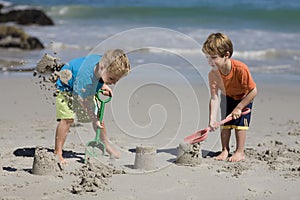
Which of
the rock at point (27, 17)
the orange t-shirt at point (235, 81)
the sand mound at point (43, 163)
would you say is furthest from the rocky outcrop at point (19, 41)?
the sand mound at point (43, 163)

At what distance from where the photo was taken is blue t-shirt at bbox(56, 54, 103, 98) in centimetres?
445

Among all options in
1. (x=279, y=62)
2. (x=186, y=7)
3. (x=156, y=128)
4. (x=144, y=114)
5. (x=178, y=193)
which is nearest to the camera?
(x=178, y=193)

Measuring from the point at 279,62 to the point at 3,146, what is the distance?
7.17 metres

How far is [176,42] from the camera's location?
43.5 feet

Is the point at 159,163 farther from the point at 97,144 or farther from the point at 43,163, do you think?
the point at 43,163

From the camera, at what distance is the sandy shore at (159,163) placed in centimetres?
386

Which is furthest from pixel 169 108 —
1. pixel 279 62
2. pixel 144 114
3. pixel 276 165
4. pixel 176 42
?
pixel 176 42

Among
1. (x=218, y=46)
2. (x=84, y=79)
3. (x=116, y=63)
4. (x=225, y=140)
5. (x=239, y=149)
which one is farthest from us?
(x=225, y=140)

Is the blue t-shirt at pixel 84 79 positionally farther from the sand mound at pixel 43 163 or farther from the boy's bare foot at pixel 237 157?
the boy's bare foot at pixel 237 157

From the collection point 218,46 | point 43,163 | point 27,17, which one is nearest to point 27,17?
point 27,17

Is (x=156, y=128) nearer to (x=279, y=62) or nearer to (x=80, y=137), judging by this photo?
(x=80, y=137)

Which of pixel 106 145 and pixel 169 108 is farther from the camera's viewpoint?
pixel 169 108

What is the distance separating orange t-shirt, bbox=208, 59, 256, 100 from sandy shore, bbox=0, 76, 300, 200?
59 centimetres

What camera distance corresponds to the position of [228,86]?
4.83 metres
